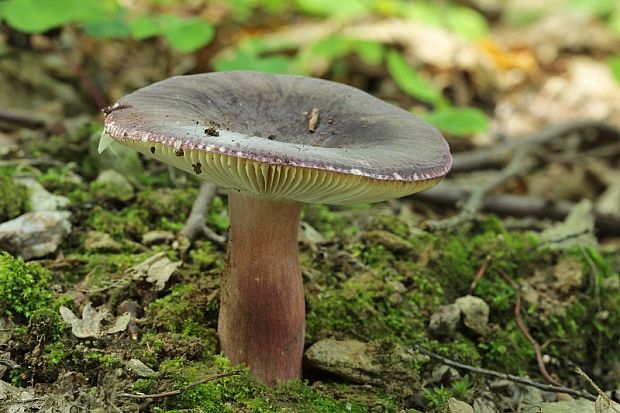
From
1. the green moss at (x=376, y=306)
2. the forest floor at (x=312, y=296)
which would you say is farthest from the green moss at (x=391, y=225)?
the green moss at (x=376, y=306)

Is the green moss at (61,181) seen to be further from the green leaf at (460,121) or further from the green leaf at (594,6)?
the green leaf at (594,6)

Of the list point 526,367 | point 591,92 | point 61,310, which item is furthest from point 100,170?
point 591,92

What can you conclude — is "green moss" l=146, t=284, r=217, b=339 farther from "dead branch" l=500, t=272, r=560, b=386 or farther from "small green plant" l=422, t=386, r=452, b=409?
"dead branch" l=500, t=272, r=560, b=386

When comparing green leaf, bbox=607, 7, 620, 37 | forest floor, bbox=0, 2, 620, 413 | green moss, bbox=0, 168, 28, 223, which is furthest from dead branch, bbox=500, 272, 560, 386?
green leaf, bbox=607, 7, 620, 37

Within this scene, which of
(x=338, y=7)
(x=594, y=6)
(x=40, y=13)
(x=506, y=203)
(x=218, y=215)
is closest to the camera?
(x=218, y=215)

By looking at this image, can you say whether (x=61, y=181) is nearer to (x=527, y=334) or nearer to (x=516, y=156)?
(x=527, y=334)

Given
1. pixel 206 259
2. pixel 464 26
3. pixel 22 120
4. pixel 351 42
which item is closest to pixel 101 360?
pixel 206 259
